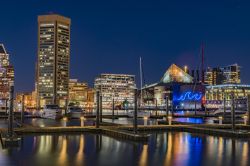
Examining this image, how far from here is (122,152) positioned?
76.6ft

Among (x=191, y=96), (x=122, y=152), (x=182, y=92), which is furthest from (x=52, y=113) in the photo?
(x=182, y=92)

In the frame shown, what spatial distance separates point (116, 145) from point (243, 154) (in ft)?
26.5

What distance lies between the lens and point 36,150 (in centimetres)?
2398

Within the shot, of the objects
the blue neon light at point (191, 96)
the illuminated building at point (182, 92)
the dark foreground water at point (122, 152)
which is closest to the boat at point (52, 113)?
the dark foreground water at point (122, 152)

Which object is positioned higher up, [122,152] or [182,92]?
[182,92]

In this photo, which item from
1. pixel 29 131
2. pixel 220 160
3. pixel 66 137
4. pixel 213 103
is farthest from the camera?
pixel 213 103

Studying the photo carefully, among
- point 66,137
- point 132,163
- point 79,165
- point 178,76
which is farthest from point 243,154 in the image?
point 178,76

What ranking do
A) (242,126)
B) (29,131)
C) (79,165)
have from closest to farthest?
1. (79,165)
2. (29,131)
3. (242,126)

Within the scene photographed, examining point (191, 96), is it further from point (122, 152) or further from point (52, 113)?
point (122, 152)

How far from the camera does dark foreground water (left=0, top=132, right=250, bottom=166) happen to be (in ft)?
65.4

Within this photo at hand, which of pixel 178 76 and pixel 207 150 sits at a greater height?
pixel 178 76

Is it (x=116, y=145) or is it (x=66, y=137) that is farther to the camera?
(x=66, y=137)

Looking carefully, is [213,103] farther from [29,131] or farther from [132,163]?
[132,163]

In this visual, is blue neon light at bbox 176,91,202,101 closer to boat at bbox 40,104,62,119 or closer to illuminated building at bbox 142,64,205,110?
illuminated building at bbox 142,64,205,110
